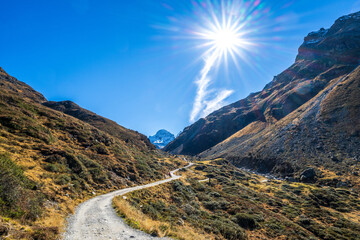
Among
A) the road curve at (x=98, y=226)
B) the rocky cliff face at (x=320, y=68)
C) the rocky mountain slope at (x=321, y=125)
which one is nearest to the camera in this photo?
the road curve at (x=98, y=226)

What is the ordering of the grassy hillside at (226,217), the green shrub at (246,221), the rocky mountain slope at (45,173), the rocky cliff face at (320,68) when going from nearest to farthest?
the rocky mountain slope at (45,173) → the grassy hillside at (226,217) → the green shrub at (246,221) → the rocky cliff face at (320,68)

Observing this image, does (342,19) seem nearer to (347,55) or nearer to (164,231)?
(347,55)

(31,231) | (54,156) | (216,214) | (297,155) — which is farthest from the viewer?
(297,155)

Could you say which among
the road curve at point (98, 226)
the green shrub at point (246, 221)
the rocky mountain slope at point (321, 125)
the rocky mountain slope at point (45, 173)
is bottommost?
the green shrub at point (246, 221)

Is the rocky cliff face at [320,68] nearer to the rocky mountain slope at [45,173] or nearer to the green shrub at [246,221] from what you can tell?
the green shrub at [246,221]

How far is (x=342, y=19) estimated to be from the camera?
586 ft

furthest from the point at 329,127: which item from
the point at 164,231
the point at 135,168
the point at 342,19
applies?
the point at 342,19

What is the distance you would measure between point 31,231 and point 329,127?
111042 mm

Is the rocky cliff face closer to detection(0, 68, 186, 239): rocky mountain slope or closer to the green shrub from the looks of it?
the green shrub

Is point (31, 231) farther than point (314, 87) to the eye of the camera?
No

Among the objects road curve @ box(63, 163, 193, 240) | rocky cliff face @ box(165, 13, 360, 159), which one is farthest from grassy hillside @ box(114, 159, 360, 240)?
rocky cliff face @ box(165, 13, 360, 159)

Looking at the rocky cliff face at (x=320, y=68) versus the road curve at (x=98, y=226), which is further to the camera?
the rocky cliff face at (x=320, y=68)

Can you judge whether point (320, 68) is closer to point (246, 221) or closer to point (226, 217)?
point (246, 221)

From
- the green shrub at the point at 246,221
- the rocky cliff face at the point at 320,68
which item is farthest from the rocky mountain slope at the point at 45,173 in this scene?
the rocky cliff face at the point at 320,68
